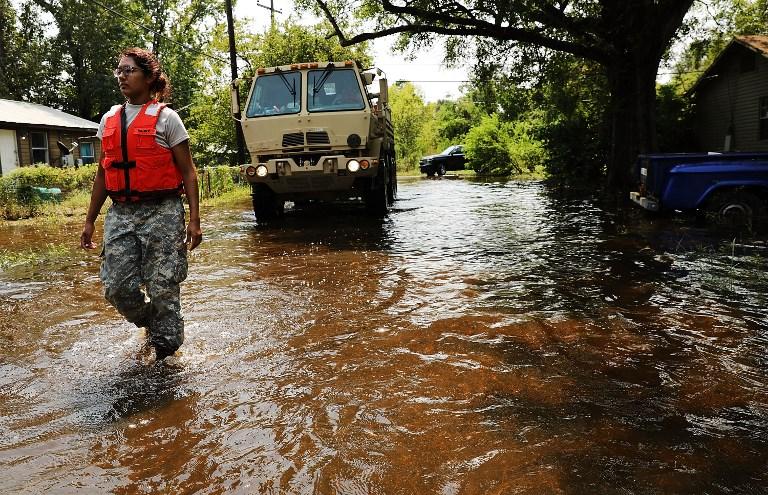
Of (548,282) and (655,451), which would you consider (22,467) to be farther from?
(548,282)

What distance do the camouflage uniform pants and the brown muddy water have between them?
307mm

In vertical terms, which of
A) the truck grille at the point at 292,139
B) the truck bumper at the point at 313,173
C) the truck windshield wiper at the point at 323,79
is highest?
the truck windshield wiper at the point at 323,79

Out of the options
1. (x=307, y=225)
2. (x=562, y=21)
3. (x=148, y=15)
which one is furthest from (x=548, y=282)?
(x=148, y=15)

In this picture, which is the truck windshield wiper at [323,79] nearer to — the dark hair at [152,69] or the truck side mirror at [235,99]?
the truck side mirror at [235,99]

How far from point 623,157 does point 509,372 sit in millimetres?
14364

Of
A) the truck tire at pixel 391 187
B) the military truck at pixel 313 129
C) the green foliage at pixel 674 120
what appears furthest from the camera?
the green foliage at pixel 674 120

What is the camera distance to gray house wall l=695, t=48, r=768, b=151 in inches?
770

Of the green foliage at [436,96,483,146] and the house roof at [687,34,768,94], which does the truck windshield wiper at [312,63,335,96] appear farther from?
the green foliage at [436,96,483,146]

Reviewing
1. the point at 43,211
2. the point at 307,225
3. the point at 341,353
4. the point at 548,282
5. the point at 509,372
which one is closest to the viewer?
the point at 509,372

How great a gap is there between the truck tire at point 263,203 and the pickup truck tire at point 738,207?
7281 millimetres

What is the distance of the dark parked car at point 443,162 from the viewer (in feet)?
110

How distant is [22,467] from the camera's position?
260 cm

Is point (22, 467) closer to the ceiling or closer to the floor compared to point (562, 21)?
closer to the floor

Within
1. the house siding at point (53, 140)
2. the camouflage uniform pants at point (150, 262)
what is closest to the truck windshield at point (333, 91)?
the camouflage uniform pants at point (150, 262)
